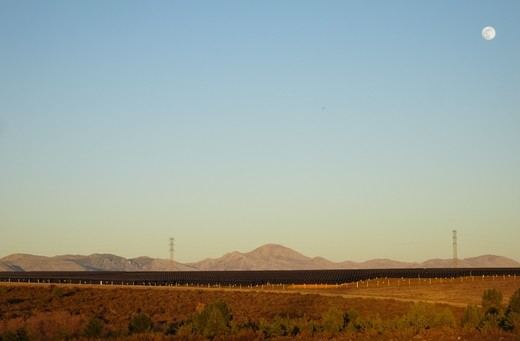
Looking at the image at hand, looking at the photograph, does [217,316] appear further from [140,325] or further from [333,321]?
[333,321]

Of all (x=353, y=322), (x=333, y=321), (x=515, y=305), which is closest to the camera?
(x=515, y=305)

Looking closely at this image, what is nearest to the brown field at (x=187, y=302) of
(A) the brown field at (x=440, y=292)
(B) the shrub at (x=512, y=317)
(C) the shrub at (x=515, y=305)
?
(A) the brown field at (x=440, y=292)

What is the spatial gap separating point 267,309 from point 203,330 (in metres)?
27.0

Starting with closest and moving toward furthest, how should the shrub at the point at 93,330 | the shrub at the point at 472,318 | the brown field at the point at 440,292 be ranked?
1. the shrub at the point at 472,318
2. the shrub at the point at 93,330
3. the brown field at the point at 440,292

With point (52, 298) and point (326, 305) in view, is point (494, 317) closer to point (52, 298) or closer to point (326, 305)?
point (326, 305)

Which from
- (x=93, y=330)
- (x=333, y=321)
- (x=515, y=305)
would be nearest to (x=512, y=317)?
(x=515, y=305)

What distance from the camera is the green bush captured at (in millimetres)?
30648

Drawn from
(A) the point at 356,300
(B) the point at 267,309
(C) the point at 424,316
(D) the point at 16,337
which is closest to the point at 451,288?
(A) the point at 356,300

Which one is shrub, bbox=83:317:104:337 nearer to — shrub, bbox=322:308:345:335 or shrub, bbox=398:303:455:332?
shrub, bbox=322:308:345:335

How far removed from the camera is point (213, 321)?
32.7 meters

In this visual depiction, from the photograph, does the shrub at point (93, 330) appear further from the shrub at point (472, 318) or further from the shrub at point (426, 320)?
the shrub at point (472, 318)

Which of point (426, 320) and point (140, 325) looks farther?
point (140, 325)

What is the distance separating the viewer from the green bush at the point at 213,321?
3065 centimetres

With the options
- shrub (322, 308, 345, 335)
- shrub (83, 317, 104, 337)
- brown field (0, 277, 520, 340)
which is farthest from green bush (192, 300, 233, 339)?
brown field (0, 277, 520, 340)
